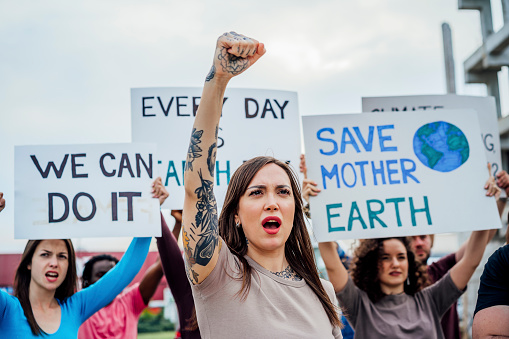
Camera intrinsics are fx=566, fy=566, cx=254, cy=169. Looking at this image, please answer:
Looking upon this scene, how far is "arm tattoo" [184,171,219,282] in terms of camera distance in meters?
1.81

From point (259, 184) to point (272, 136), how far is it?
2.03 meters

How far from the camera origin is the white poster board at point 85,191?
11.1 feet

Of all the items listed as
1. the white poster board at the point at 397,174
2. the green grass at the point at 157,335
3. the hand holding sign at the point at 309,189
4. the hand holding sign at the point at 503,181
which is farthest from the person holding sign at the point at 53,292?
the green grass at the point at 157,335

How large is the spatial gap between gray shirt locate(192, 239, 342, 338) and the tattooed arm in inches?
2.7

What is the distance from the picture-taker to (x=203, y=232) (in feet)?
5.98

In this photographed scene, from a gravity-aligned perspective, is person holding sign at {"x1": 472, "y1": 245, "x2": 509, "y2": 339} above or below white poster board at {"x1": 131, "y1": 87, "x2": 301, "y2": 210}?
below

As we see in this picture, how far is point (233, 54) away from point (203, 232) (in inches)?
22.5

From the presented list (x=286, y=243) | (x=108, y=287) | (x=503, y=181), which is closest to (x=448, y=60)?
(x=503, y=181)

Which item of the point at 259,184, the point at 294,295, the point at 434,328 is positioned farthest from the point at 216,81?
the point at 434,328

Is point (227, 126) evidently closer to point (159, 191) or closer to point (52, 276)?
point (159, 191)

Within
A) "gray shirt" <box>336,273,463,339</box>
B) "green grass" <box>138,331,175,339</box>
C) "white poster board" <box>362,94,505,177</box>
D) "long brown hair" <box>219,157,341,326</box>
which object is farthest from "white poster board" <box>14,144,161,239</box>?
"green grass" <box>138,331,175,339</box>

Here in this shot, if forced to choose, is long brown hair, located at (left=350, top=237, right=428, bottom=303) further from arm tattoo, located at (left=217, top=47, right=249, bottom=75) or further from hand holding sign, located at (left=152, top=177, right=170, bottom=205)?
arm tattoo, located at (left=217, top=47, right=249, bottom=75)

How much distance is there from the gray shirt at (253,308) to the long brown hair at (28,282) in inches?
61.8

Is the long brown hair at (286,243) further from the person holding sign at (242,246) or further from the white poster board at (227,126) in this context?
the white poster board at (227,126)
